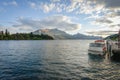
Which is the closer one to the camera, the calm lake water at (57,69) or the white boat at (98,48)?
the calm lake water at (57,69)

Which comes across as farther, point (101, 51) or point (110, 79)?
point (101, 51)

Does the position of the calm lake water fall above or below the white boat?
below

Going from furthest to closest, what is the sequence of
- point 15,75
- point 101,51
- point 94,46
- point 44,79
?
point 94,46 < point 101,51 < point 15,75 < point 44,79

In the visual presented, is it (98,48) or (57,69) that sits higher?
(98,48)

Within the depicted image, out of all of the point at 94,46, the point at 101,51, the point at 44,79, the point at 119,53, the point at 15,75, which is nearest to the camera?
the point at 44,79

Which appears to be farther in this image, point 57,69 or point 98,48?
point 98,48

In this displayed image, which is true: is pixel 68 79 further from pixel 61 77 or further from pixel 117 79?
pixel 117 79

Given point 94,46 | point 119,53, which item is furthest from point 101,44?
point 119,53

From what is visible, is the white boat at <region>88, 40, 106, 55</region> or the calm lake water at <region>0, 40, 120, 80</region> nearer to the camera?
the calm lake water at <region>0, 40, 120, 80</region>

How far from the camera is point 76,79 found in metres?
24.9

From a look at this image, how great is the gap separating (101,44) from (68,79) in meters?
36.2

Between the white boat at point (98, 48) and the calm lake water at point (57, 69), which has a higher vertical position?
the white boat at point (98, 48)

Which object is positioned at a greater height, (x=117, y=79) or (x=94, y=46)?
(x=94, y=46)

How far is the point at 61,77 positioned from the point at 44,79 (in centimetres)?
321
